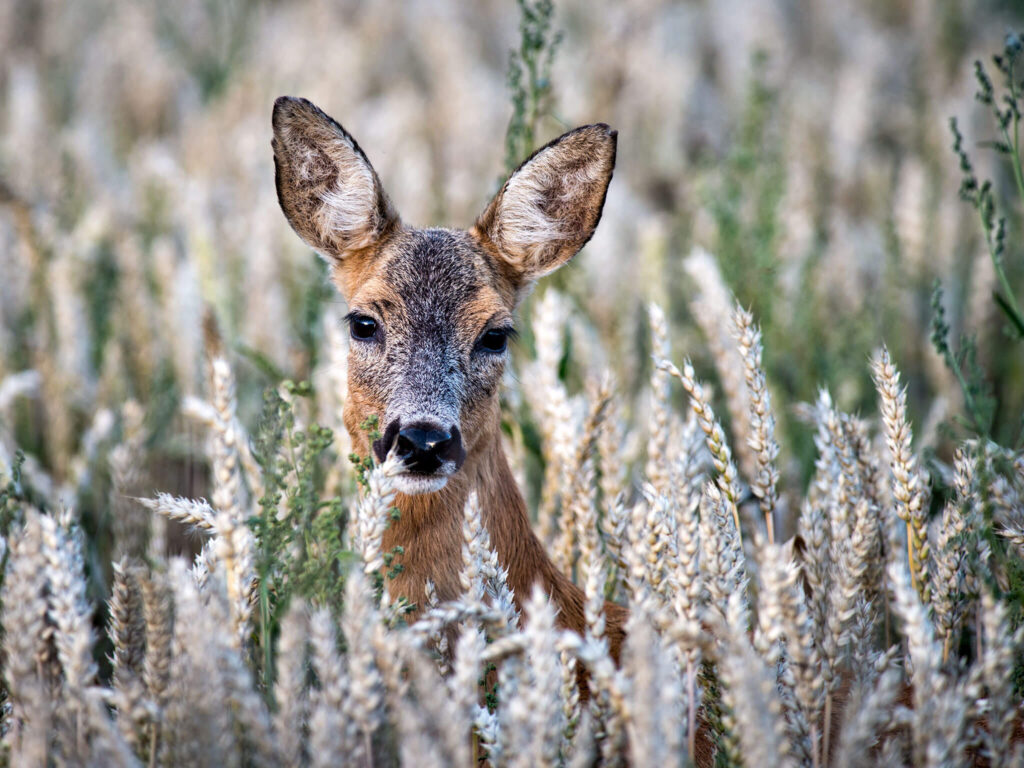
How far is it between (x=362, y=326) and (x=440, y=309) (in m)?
0.31

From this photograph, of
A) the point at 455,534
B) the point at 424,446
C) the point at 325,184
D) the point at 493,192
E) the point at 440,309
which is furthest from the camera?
the point at 493,192

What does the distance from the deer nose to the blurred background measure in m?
0.74

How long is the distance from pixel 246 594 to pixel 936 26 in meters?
9.86

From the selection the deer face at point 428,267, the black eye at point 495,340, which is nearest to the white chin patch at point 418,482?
the deer face at point 428,267

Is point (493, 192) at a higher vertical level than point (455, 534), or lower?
higher

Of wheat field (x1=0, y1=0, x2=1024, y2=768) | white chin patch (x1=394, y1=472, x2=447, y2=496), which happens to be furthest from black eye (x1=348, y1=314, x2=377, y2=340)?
white chin patch (x1=394, y1=472, x2=447, y2=496)

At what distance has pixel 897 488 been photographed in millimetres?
3342

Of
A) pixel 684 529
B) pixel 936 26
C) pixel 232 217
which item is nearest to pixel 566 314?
pixel 684 529

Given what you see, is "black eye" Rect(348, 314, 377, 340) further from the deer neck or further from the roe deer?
the deer neck

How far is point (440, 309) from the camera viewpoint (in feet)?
13.7

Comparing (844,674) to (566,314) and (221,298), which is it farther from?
(221,298)

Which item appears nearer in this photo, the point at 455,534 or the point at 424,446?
the point at 424,446

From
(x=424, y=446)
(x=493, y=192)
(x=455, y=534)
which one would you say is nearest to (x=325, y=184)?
(x=424, y=446)

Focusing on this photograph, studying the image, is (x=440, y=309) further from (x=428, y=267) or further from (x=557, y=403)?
(x=557, y=403)
